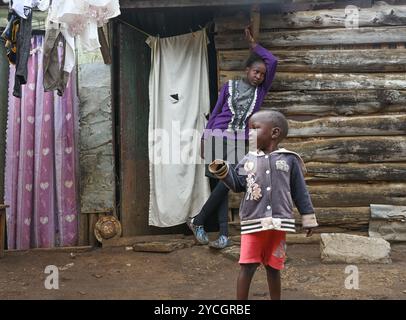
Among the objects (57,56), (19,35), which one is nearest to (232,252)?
(57,56)

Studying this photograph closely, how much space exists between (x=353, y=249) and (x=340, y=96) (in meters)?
1.83

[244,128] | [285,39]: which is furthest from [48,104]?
[285,39]

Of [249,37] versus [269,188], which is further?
[249,37]

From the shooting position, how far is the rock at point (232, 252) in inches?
197

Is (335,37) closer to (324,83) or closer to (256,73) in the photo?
(324,83)

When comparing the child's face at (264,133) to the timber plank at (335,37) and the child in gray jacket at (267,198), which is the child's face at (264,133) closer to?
the child in gray jacket at (267,198)

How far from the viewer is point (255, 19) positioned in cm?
541

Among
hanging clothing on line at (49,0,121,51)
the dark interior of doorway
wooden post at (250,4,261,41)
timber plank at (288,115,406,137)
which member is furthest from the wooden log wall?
hanging clothing on line at (49,0,121,51)

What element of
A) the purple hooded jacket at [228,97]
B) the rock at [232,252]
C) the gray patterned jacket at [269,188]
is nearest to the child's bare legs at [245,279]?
the gray patterned jacket at [269,188]

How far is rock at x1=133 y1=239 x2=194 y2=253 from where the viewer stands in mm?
5449

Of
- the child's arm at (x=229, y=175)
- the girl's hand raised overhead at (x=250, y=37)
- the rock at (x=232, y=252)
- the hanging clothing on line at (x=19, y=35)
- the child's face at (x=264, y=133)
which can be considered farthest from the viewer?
the girl's hand raised overhead at (x=250, y=37)

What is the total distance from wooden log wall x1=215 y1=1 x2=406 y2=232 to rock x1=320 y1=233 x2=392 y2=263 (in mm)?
646

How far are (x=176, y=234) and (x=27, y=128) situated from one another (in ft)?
7.41

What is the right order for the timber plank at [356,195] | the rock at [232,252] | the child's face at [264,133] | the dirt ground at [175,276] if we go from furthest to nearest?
the timber plank at [356,195], the rock at [232,252], the dirt ground at [175,276], the child's face at [264,133]
